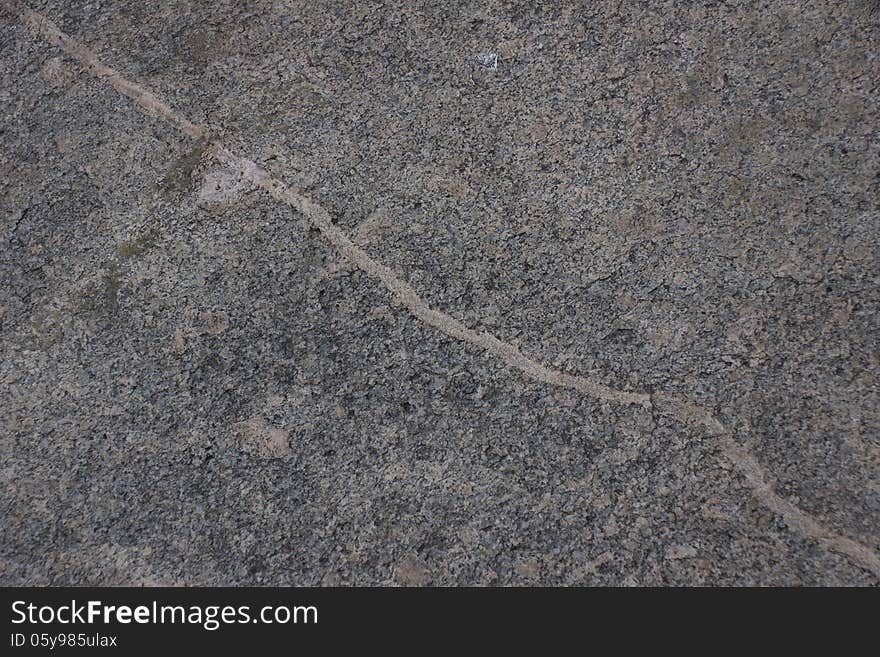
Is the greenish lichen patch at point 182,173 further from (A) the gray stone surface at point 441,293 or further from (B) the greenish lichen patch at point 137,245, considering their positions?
(B) the greenish lichen patch at point 137,245

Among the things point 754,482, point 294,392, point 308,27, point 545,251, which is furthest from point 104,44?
point 754,482

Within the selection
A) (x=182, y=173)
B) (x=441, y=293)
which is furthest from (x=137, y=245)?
(x=441, y=293)

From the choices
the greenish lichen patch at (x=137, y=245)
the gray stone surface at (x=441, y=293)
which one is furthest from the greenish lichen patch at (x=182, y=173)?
the greenish lichen patch at (x=137, y=245)

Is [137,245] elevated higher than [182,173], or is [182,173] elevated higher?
[182,173]

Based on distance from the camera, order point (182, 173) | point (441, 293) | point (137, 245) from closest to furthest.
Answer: point (441, 293) < point (137, 245) < point (182, 173)

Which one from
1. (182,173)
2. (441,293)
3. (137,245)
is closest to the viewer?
(441,293)

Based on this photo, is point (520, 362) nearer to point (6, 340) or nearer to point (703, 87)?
point (703, 87)

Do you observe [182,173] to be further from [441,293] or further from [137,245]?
[441,293]

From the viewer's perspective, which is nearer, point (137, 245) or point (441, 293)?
point (441, 293)
